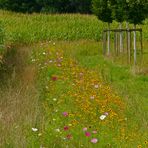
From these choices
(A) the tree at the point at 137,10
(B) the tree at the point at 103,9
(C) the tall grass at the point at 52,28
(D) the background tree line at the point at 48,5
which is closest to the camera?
(A) the tree at the point at 137,10

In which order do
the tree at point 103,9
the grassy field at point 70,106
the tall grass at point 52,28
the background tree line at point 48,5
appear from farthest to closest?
the background tree line at point 48,5 < the tall grass at point 52,28 < the tree at point 103,9 < the grassy field at point 70,106

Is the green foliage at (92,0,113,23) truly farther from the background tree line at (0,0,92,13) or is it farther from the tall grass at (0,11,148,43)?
the background tree line at (0,0,92,13)

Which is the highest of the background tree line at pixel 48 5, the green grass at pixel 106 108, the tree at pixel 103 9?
the tree at pixel 103 9

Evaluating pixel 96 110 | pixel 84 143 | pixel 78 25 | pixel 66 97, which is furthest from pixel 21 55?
pixel 78 25

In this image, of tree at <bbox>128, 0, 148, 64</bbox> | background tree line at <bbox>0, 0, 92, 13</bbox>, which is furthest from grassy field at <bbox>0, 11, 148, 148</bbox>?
background tree line at <bbox>0, 0, 92, 13</bbox>

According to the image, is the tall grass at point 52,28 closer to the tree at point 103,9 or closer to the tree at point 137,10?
the tree at point 103,9

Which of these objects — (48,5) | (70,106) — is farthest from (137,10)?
(48,5)

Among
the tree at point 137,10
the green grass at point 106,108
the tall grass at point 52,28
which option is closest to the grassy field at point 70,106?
the green grass at point 106,108

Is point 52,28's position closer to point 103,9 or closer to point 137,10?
point 103,9

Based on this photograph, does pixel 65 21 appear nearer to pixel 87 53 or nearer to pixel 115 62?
pixel 87 53

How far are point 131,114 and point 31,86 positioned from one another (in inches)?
120

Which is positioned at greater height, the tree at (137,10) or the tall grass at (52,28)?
the tree at (137,10)

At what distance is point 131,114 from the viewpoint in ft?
31.6

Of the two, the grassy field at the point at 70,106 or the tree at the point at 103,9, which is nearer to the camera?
the grassy field at the point at 70,106
